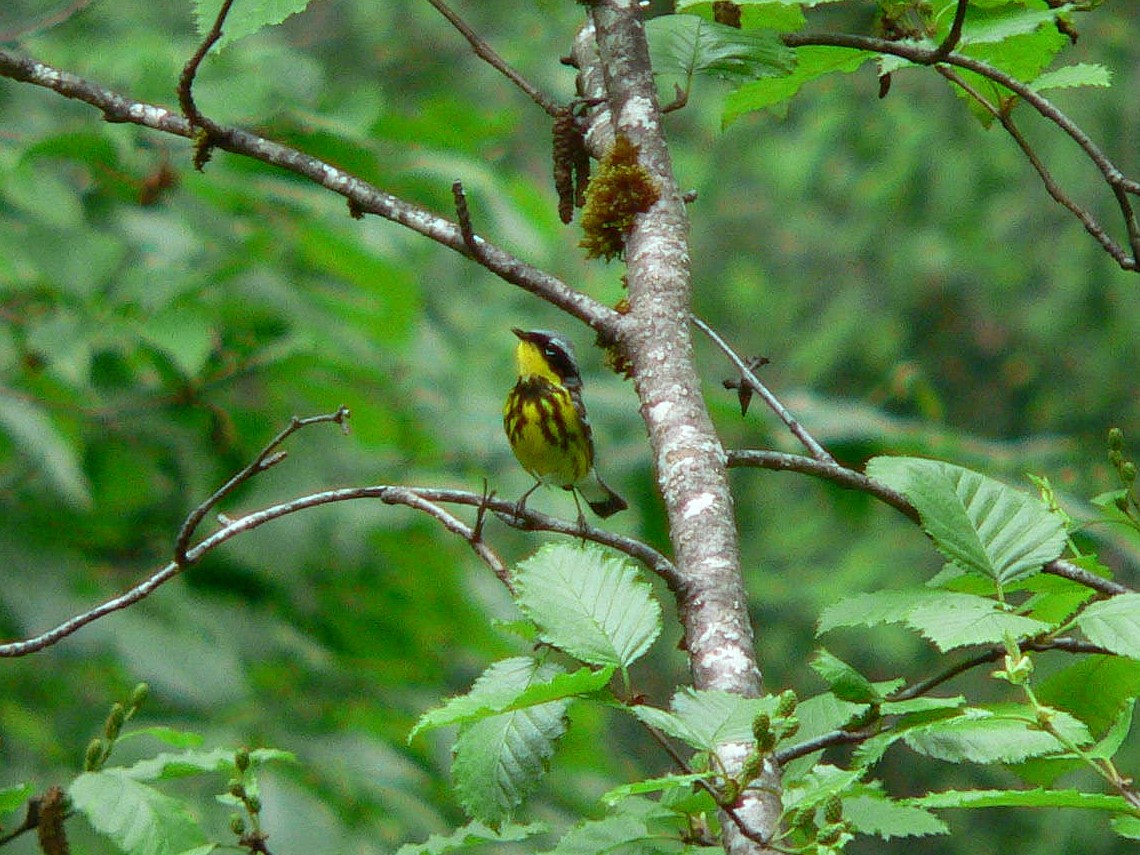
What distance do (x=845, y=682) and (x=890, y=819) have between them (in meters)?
0.16

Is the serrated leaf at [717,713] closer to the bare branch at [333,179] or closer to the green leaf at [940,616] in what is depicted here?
the green leaf at [940,616]

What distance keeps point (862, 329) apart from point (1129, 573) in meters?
3.05

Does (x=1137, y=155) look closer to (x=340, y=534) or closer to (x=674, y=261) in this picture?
(x=340, y=534)

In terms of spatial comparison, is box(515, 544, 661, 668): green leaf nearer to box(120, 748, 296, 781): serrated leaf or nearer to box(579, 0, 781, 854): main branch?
box(579, 0, 781, 854): main branch

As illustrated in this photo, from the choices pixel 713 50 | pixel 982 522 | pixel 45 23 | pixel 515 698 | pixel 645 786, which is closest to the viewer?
pixel 645 786

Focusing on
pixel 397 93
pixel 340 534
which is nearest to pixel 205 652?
pixel 340 534

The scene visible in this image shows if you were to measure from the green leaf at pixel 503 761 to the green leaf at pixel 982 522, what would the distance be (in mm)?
458

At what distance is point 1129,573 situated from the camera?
7.44m

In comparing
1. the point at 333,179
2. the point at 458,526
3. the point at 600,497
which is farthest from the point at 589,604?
the point at 600,497

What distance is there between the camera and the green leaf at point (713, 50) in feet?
6.10

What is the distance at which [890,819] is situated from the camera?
1376mm

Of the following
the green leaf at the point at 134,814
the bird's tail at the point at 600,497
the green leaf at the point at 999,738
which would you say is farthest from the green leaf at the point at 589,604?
the bird's tail at the point at 600,497

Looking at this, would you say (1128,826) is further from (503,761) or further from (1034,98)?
(1034,98)

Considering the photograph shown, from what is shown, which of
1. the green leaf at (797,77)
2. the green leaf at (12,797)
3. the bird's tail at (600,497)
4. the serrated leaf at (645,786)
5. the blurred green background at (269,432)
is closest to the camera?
the serrated leaf at (645,786)
